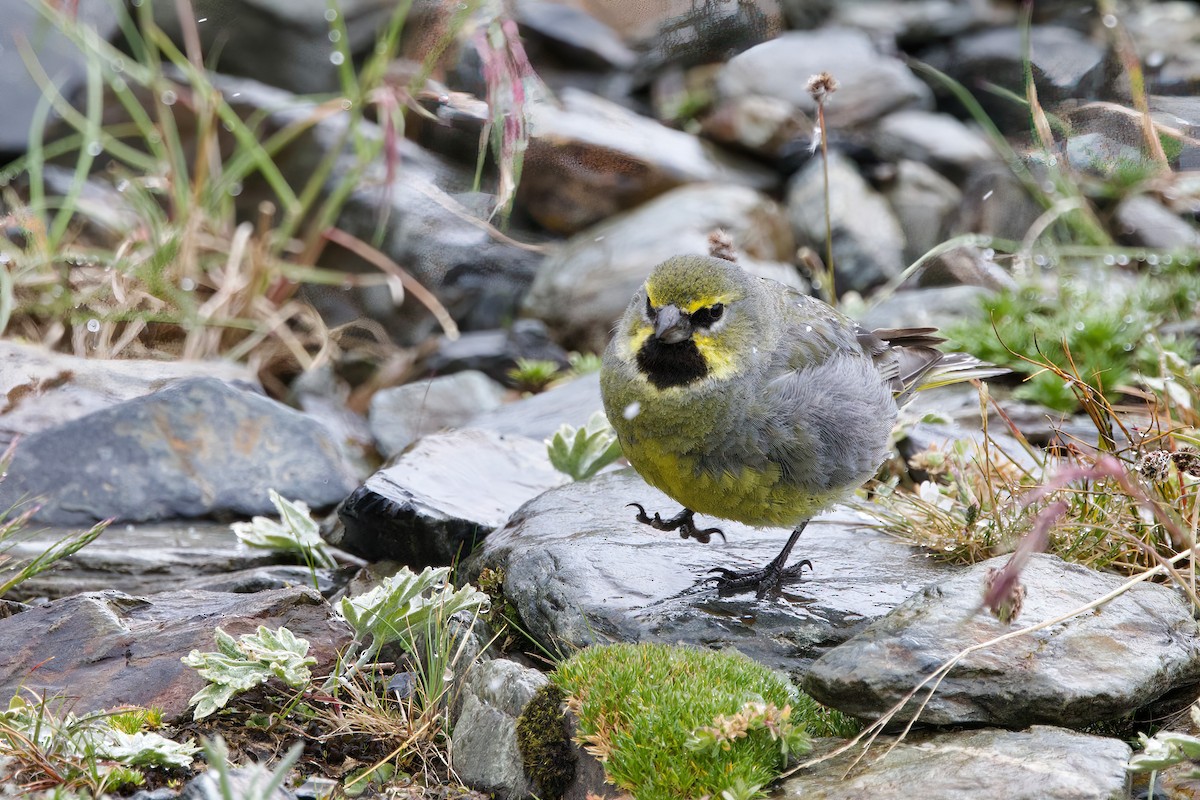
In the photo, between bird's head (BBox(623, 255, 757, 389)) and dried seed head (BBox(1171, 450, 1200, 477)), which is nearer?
dried seed head (BBox(1171, 450, 1200, 477))

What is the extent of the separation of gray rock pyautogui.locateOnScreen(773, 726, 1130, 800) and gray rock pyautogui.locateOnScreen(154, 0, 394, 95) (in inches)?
311

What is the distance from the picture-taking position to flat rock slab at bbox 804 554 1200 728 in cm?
305

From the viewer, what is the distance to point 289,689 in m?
3.49

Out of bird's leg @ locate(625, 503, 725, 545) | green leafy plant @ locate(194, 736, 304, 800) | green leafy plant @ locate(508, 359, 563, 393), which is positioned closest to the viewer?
green leafy plant @ locate(194, 736, 304, 800)

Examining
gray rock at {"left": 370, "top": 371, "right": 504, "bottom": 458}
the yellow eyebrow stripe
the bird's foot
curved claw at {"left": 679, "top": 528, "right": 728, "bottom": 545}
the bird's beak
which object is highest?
the yellow eyebrow stripe

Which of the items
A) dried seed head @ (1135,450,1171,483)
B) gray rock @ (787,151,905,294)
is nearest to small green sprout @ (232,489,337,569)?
dried seed head @ (1135,450,1171,483)

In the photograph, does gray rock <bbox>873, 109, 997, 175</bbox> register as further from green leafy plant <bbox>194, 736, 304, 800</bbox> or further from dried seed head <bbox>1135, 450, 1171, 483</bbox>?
green leafy plant <bbox>194, 736, 304, 800</bbox>

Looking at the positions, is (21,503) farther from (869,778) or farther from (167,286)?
(869,778)

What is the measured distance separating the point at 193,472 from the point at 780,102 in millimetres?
5618

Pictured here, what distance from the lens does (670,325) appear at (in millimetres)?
3791

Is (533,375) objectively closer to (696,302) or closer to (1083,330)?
(1083,330)

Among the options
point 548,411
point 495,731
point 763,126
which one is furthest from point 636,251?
point 495,731

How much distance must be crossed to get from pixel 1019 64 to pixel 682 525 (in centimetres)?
576

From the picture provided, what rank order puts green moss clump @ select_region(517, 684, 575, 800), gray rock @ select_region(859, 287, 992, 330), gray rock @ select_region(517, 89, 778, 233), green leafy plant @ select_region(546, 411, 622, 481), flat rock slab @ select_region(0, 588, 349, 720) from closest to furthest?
green moss clump @ select_region(517, 684, 575, 800) → flat rock slab @ select_region(0, 588, 349, 720) → green leafy plant @ select_region(546, 411, 622, 481) → gray rock @ select_region(859, 287, 992, 330) → gray rock @ select_region(517, 89, 778, 233)
